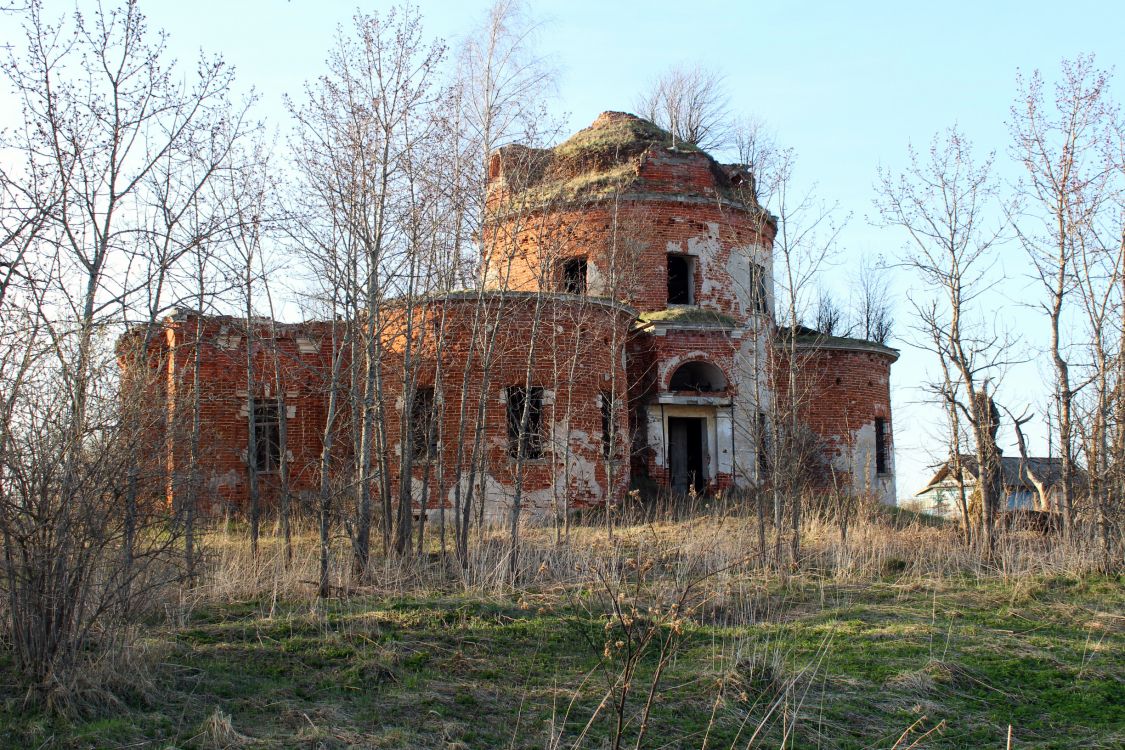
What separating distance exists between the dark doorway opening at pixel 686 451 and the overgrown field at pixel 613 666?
988cm

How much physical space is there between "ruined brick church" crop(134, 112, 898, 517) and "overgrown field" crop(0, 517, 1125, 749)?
467 cm

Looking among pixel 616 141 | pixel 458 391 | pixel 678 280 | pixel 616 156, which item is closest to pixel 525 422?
pixel 458 391

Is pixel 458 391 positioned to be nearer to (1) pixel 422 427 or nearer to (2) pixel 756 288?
(1) pixel 422 427

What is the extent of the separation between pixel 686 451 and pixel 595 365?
406 cm

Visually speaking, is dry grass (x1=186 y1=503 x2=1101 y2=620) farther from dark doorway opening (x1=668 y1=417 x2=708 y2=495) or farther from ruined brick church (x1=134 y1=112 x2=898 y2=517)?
dark doorway opening (x1=668 y1=417 x2=708 y2=495)

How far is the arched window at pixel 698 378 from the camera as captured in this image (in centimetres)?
2048

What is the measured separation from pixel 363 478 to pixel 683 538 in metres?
4.76

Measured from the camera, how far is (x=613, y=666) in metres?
7.22

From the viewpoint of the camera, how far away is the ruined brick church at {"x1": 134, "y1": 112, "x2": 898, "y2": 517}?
1591 centimetres

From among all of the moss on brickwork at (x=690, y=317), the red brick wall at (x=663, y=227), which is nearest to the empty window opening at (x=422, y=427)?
the red brick wall at (x=663, y=227)

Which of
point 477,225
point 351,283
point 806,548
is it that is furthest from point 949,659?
point 477,225

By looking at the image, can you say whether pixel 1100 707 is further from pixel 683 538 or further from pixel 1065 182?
pixel 1065 182

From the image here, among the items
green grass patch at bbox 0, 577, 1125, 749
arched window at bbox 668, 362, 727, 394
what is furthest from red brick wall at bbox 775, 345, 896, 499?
green grass patch at bbox 0, 577, 1125, 749

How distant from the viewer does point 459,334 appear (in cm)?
1692
